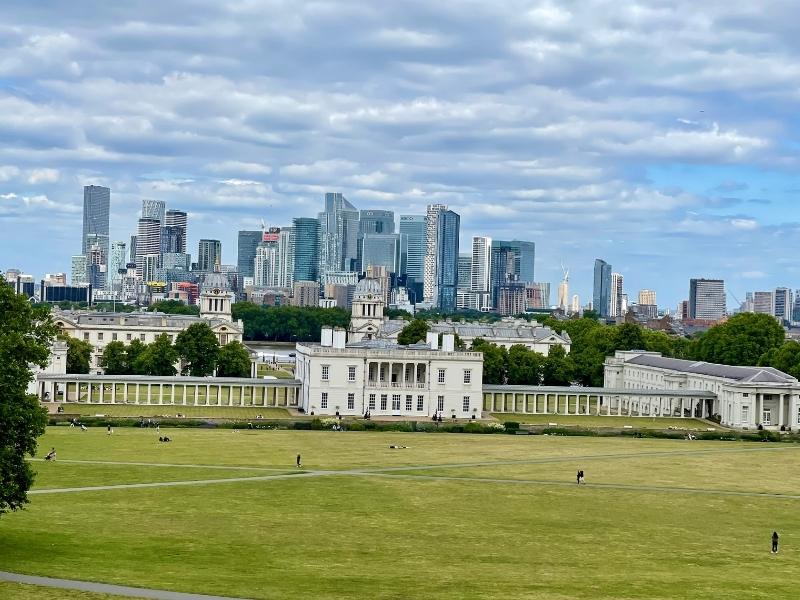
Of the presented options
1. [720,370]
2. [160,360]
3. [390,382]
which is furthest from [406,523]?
[160,360]

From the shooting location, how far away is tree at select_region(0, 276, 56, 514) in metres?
52.5

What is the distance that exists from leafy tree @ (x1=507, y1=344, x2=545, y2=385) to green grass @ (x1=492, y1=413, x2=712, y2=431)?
19.3m

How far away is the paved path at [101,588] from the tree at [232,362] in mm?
108108

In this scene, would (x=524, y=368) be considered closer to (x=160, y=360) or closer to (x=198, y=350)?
(x=198, y=350)

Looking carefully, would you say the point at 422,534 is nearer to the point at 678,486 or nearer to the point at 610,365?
the point at 678,486

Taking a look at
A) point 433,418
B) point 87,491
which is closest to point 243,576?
point 87,491

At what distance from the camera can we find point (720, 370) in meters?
143

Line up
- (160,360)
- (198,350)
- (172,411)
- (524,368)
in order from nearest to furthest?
(172,411) → (160,360) → (198,350) → (524,368)

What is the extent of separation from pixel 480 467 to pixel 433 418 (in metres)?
41.7

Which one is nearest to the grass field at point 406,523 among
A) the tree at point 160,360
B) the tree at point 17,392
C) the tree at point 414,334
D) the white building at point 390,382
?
the tree at point 17,392

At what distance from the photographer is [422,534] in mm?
62156

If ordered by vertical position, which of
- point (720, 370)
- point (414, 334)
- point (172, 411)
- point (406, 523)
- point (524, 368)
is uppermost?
point (414, 334)

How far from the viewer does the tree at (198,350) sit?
153625 mm

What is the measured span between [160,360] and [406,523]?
295ft
